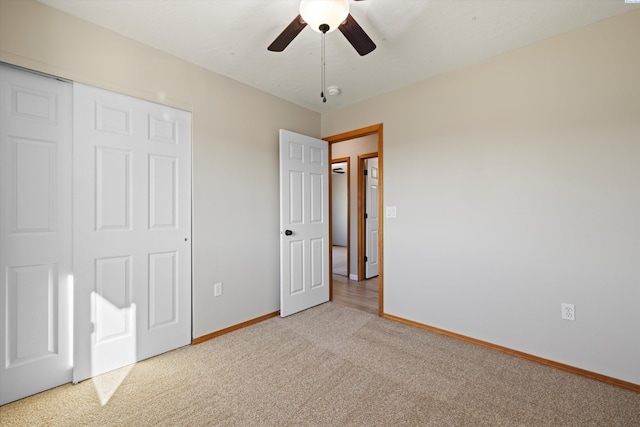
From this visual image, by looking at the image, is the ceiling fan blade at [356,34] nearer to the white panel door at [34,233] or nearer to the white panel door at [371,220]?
the white panel door at [34,233]

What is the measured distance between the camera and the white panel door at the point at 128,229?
192cm

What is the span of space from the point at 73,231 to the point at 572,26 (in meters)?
3.75

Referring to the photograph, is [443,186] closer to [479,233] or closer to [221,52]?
[479,233]

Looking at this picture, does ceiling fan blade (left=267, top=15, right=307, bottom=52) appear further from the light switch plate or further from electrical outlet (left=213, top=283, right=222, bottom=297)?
electrical outlet (left=213, top=283, right=222, bottom=297)

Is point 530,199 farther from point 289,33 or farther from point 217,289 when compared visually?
point 217,289

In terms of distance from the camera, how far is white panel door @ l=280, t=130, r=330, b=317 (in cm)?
306

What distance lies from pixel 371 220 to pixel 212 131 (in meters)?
3.06

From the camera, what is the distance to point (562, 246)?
2.07m

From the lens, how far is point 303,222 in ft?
10.7

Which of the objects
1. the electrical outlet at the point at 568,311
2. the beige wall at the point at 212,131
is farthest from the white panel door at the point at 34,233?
the electrical outlet at the point at 568,311

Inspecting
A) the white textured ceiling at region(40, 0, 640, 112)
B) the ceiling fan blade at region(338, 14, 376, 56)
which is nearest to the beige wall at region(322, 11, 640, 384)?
the white textured ceiling at region(40, 0, 640, 112)

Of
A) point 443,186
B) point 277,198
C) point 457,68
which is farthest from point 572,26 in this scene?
point 277,198

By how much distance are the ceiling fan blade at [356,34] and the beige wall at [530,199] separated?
1.31 meters

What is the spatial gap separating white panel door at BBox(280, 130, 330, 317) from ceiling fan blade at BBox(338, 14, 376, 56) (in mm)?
1492
